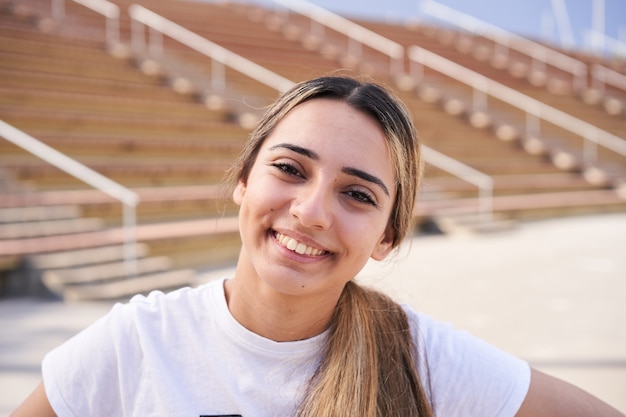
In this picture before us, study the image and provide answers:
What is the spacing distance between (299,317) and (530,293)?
429 cm

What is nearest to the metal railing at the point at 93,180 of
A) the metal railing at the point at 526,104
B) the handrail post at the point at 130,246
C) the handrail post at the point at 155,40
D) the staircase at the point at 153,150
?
the handrail post at the point at 130,246

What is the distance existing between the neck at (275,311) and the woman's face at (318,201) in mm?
31

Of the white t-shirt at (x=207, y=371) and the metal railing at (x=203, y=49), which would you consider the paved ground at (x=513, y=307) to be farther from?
the metal railing at (x=203, y=49)

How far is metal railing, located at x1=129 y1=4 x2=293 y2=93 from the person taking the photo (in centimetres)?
1095

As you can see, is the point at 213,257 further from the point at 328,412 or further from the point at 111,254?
the point at 328,412

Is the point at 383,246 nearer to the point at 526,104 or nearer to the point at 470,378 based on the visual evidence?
the point at 470,378

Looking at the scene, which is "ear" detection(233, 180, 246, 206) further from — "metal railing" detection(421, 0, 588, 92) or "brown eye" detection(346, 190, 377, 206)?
"metal railing" detection(421, 0, 588, 92)

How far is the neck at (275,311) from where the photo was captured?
1317mm

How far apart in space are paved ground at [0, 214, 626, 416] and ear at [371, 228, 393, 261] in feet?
1.38

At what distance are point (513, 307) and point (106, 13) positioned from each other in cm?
943

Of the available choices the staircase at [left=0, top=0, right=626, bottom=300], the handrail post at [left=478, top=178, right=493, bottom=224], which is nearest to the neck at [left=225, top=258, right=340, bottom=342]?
the staircase at [left=0, top=0, right=626, bottom=300]

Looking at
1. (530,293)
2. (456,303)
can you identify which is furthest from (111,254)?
(530,293)

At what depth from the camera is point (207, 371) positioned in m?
1.29

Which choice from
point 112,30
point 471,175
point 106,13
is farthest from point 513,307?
point 106,13
